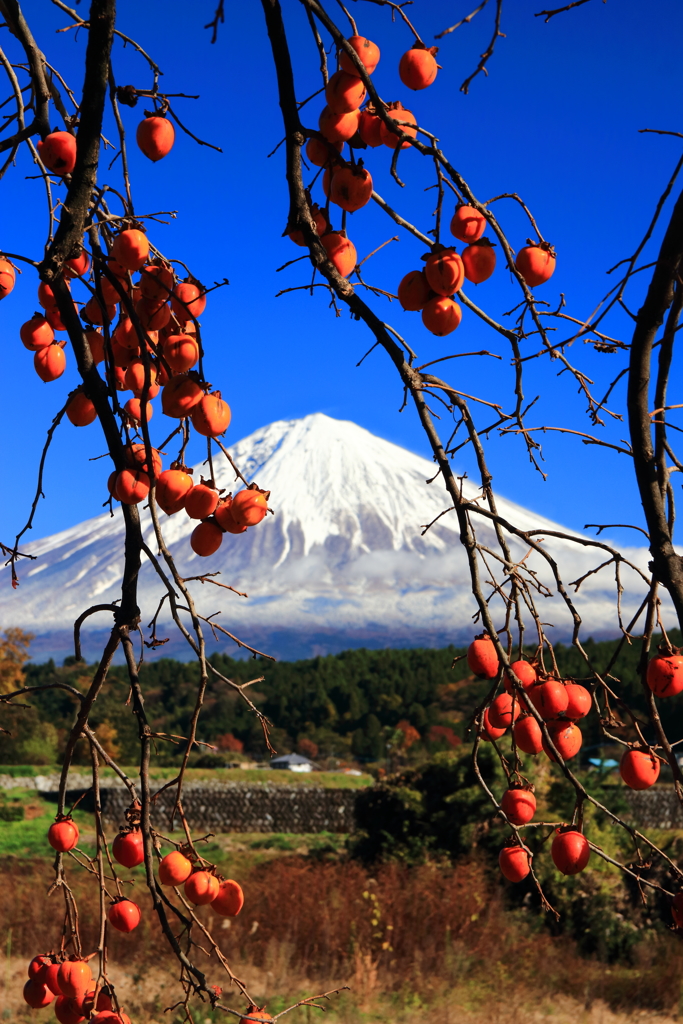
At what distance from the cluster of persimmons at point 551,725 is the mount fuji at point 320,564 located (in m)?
104

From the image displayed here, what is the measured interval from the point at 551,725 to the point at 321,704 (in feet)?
135

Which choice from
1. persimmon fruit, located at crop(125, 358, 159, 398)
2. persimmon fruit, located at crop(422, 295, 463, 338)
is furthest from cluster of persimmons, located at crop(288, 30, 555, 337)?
persimmon fruit, located at crop(125, 358, 159, 398)

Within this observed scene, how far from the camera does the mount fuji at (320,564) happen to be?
11712 cm

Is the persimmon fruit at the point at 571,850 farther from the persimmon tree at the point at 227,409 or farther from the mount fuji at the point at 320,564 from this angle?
the mount fuji at the point at 320,564

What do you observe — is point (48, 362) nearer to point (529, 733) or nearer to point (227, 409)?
point (227, 409)

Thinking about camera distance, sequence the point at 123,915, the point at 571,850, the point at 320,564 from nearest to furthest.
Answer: the point at 571,850
the point at 123,915
the point at 320,564

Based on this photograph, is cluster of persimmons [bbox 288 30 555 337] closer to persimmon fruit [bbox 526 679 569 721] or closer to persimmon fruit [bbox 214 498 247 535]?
persimmon fruit [bbox 214 498 247 535]

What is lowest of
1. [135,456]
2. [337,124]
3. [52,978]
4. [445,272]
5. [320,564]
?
[52,978]

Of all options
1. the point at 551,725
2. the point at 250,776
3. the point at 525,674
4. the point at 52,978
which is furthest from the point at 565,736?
the point at 250,776

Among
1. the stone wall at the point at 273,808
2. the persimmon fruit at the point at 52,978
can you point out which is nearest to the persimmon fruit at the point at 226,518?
the persimmon fruit at the point at 52,978

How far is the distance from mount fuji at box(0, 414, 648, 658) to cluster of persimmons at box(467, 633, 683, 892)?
340ft

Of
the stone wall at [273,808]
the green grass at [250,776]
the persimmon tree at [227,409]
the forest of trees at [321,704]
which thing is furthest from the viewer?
the forest of trees at [321,704]

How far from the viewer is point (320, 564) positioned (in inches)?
5502

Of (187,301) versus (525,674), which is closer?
(525,674)
